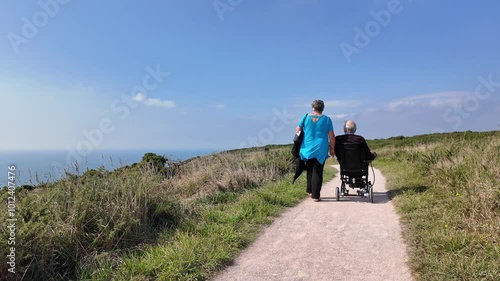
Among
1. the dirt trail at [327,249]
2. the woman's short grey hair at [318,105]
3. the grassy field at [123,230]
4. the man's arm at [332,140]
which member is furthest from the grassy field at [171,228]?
the woman's short grey hair at [318,105]

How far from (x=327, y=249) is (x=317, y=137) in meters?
3.36

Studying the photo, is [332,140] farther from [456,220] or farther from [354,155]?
[456,220]

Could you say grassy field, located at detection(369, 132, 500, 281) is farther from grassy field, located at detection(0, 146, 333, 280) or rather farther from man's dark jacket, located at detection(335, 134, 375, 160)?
grassy field, located at detection(0, 146, 333, 280)

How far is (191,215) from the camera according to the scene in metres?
6.03

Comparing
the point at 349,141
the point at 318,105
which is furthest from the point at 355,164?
the point at 318,105

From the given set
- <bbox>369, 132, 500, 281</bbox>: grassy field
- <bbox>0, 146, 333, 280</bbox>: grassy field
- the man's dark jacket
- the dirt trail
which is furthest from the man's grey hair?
<bbox>0, 146, 333, 280</bbox>: grassy field

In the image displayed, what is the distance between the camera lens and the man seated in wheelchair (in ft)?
23.8

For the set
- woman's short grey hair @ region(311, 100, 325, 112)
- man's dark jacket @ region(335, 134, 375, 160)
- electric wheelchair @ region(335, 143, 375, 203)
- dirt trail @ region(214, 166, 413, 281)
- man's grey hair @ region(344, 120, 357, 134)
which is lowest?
dirt trail @ region(214, 166, 413, 281)

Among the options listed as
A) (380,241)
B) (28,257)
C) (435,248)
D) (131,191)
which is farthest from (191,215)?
(435,248)

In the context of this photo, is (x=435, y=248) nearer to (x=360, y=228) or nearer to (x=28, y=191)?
(x=360, y=228)

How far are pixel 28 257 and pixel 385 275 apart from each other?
3901mm

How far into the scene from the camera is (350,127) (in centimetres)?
767

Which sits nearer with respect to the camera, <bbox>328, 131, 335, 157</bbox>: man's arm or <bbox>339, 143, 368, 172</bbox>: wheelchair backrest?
<bbox>339, 143, 368, 172</bbox>: wheelchair backrest

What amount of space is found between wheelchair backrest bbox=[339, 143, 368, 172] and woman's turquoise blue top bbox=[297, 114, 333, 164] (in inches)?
16.3
